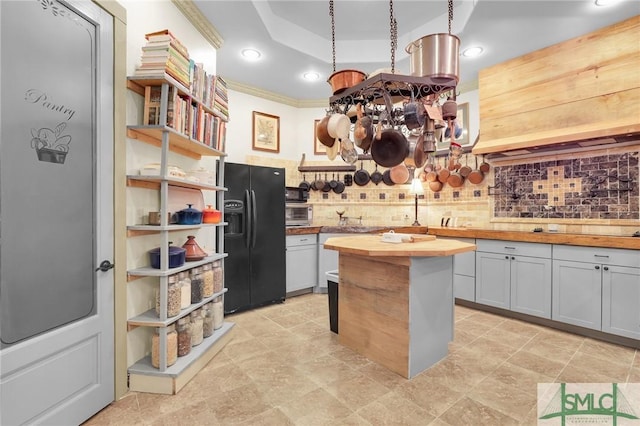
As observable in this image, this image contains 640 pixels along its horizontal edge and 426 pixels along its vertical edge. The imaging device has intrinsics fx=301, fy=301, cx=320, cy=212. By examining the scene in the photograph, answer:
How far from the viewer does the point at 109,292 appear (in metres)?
1.82

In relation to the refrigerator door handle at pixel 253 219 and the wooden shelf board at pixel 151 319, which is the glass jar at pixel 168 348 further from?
the refrigerator door handle at pixel 253 219

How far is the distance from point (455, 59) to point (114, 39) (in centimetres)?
210

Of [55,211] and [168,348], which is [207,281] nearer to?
[168,348]

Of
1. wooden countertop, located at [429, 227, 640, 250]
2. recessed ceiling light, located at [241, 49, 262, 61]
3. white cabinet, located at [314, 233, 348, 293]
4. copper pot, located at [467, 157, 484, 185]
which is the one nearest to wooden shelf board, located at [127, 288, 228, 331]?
white cabinet, located at [314, 233, 348, 293]

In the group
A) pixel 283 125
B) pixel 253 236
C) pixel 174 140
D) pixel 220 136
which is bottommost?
pixel 253 236

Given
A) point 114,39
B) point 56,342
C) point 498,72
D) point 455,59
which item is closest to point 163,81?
point 114,39

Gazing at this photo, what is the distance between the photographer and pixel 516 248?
3.18 metres

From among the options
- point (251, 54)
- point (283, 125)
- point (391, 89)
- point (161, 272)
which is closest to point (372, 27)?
point (251, 54)

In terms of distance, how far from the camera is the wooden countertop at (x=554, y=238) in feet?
8.40

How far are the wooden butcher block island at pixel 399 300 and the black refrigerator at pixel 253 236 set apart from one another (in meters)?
1.38

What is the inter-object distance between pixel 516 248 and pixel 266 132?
3.52 m

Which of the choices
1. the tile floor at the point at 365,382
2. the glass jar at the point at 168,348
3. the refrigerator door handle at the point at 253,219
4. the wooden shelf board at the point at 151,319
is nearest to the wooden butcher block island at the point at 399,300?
the tile floor at the point at 365,382

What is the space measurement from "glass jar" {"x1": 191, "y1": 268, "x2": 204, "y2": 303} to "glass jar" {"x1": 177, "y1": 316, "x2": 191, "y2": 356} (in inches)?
6.4

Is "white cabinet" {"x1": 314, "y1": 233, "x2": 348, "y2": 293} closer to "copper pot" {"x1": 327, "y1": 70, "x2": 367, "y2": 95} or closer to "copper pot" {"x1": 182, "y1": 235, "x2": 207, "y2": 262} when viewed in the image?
"copper pot" {"x1": 182, "y1": 235, "x2": 207, "y2": 262}
